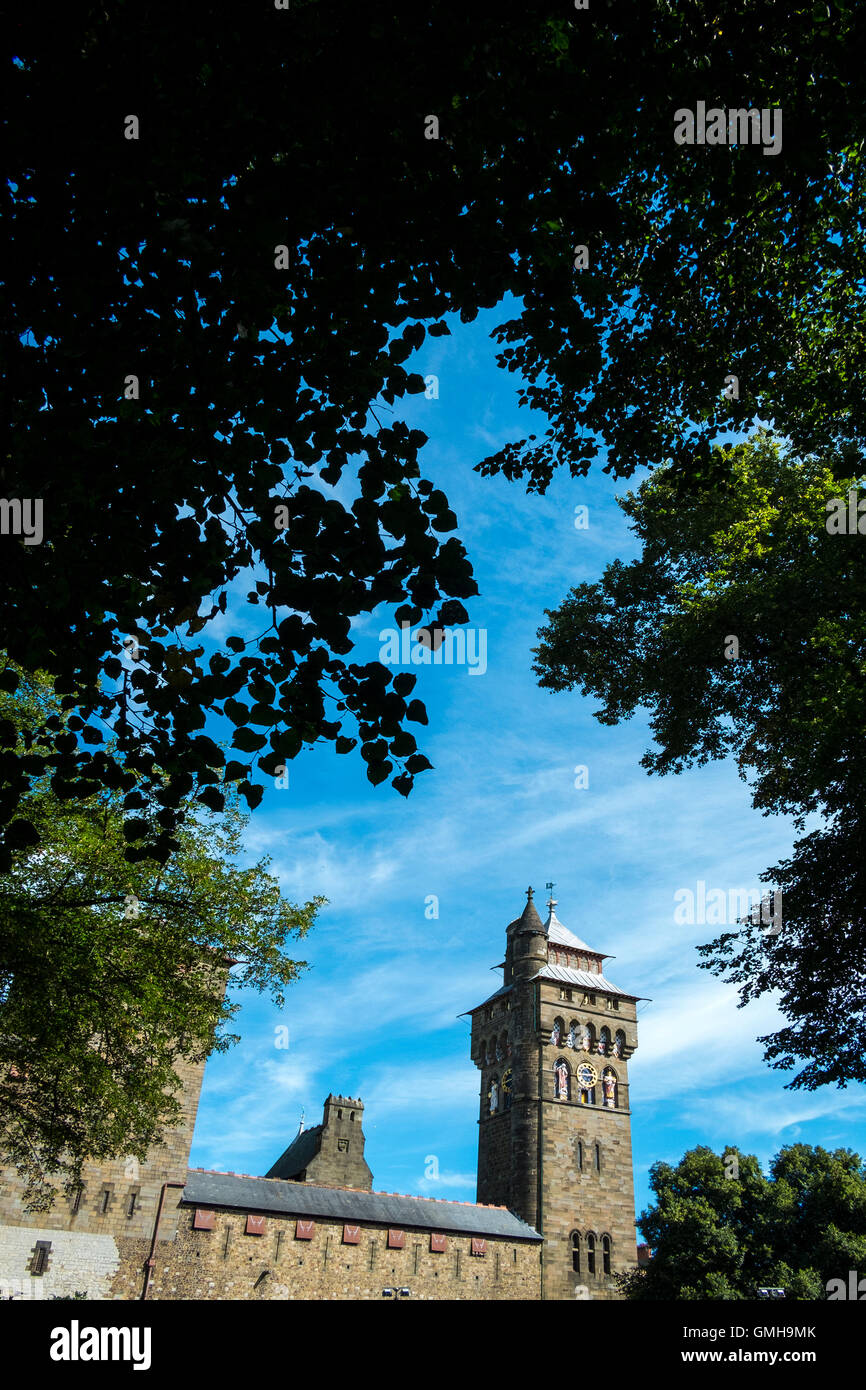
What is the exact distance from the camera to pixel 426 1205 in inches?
1588

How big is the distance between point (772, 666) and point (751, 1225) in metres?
32.3

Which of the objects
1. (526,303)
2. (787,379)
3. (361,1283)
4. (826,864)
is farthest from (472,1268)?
(526,303)

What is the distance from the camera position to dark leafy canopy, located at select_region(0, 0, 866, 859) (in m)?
4.80

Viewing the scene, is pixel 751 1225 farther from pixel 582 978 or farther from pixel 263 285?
pixel 263 285

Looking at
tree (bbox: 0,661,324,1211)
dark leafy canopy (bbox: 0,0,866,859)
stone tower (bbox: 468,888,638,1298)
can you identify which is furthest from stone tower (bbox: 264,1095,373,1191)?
dark leafy canopy (bbox: 0,0,866,859)

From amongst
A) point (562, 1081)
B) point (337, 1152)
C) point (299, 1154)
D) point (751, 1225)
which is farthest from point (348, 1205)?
point (751, 1225)

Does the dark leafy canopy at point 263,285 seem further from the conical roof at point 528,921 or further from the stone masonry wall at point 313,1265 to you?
the conical roof at point 528,921

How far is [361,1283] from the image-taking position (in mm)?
35406

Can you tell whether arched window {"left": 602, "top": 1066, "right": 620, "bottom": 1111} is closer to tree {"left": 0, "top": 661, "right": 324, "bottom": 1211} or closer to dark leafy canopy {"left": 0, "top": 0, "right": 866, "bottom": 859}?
tree {"left": 0, "top": 661, "right": 324, "bottom": 1211}

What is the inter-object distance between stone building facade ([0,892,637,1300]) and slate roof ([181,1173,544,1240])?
3.8 inches
